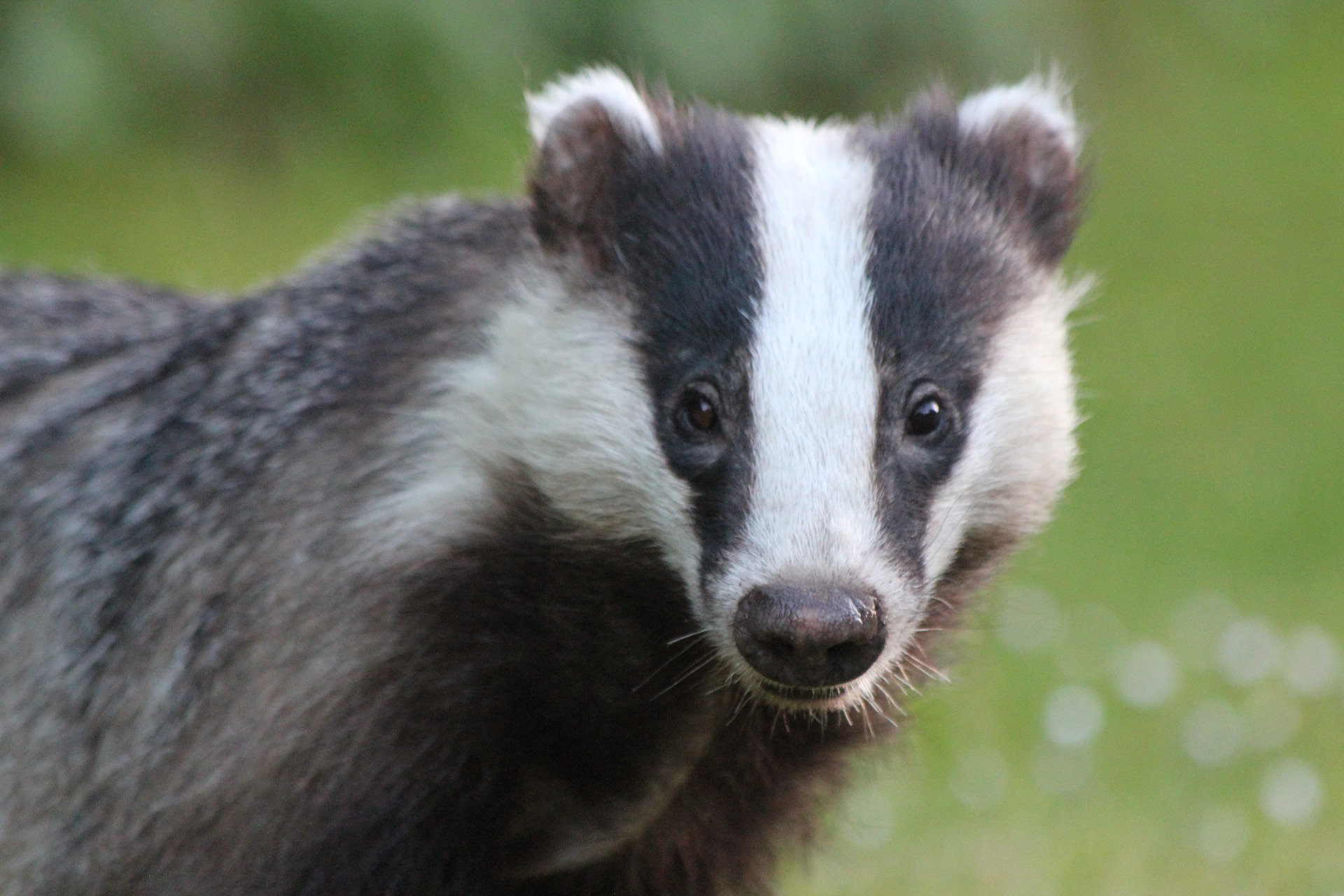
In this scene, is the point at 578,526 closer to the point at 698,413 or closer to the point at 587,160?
the point at 698,413

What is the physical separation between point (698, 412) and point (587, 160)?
0.47 m

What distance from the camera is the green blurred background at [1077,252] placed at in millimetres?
4266

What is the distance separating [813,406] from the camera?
258 cm

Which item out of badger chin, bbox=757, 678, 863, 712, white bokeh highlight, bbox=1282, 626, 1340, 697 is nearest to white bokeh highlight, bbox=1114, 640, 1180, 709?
white bokeh highlight, bbox=1282, 626, 1340, 697

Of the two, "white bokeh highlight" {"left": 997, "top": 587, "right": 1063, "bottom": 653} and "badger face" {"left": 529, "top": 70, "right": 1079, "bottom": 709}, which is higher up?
"badger face" {"left": 529, "top": 70, "right": 1079, "bottom": 709}

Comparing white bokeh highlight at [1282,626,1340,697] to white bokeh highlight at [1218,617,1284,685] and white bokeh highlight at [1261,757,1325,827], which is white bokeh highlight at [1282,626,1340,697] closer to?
white bokeh highlight at [1218,617,1284,685]

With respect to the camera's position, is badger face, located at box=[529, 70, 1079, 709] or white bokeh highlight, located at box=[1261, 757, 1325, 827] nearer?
badger face, located at box=[529, 70, 1079, 709]

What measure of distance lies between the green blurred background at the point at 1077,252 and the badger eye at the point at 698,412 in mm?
878

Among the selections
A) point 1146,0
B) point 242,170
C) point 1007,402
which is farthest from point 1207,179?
point 1007,402

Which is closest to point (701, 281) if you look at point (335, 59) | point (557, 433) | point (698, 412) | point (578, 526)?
point (698, 412)

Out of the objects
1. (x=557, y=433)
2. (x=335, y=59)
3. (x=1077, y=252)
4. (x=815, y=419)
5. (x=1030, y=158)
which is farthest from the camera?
(x=1077, y=252)

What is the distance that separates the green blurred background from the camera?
4.27 meters

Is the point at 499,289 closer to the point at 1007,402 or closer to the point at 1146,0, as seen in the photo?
the point at 1007,402

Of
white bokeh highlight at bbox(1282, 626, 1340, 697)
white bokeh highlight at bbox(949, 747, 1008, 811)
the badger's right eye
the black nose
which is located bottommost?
white bokeh highlight at bbox(1282, 626, 1340, 697)
